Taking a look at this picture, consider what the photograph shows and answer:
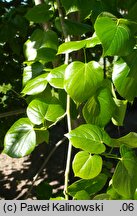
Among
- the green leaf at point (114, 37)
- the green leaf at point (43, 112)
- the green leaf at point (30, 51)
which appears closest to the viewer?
the green leaf at point (114, 37)

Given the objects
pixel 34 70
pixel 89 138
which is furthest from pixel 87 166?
pixel 34 70

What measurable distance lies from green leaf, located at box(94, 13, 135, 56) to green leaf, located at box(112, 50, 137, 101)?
0.14 ft

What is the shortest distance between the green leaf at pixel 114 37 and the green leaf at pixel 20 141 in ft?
0.68

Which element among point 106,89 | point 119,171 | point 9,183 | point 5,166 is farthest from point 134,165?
point 5,166

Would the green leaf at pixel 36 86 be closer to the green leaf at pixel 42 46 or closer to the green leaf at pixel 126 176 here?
the green leaf at pixel 42 46

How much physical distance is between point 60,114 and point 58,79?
65mm

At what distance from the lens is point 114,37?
0.47 metres

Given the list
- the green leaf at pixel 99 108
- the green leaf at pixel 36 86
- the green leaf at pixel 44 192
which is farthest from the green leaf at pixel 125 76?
the green leaf at pixel 44 192

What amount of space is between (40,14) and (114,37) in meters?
0.30

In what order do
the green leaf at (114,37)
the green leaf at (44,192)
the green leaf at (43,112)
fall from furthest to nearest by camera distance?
the green leaf at (44,192) → the green leaf at (43,112) → the green leaf at (114,37)

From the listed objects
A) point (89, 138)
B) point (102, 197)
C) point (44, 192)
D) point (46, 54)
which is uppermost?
point (46, 54)

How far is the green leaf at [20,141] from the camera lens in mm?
562

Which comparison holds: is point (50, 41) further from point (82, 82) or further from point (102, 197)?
point (102, 197)

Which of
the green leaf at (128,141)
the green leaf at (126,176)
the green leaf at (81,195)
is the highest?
the green leaf at (128,141)
